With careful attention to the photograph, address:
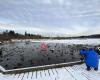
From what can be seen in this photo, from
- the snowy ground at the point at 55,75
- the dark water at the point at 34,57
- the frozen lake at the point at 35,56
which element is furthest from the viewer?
the frozen lake at the point at 35,56

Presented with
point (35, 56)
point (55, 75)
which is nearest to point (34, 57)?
point (35, 56)

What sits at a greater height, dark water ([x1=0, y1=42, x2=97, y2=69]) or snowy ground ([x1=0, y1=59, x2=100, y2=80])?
snowy ground ([x1=0, y1=59, x2=100, y2=80])

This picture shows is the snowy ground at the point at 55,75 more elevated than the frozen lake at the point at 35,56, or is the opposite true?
the snowy ground at the point at 55,75

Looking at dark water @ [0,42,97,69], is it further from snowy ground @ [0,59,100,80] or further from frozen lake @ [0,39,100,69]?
snowy ground @ [0,59,100,80]

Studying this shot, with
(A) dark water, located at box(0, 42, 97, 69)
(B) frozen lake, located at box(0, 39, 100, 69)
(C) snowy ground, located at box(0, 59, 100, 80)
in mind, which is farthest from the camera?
(B) frozen lake, located at box(0, 39, 100, 69)

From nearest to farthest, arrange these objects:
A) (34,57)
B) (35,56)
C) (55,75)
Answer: (55,75) < (34,57) < (35,56)

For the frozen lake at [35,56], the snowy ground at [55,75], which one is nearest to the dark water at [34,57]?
the frozen lake at [35,56]

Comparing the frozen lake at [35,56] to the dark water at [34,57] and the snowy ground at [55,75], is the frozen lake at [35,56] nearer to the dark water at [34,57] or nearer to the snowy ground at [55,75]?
the dark water at [34,57]

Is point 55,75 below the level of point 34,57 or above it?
above

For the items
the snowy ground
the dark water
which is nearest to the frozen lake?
the dark water

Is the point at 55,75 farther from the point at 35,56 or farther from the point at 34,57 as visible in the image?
the point at 35,56

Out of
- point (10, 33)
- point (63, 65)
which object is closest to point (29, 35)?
point (10, 33)

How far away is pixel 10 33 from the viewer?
158000mm

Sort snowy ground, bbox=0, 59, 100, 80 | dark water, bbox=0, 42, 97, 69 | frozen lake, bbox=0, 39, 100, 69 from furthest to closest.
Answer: frozen lake, bbox=0, 39, 100, 69
dark water, bbox=0, 42, 97, 69
snowy ground, bbox=0, 59, 100, 80
